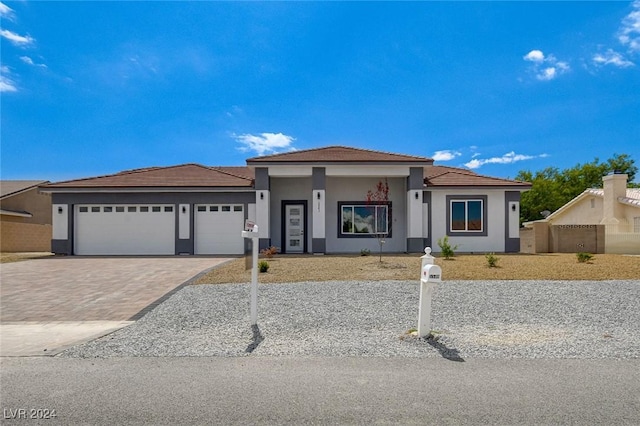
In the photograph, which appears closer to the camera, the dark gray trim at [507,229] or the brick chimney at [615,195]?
the dark gray trim at [507,229]

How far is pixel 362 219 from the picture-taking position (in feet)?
60.6

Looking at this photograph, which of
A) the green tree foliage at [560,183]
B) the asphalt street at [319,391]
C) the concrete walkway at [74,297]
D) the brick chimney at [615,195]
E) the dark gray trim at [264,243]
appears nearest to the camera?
the asphalt street at [319,391]

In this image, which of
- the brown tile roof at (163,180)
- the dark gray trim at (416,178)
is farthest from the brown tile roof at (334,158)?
the brown tile roof at (163,180)

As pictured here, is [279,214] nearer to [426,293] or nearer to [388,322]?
[388,322]

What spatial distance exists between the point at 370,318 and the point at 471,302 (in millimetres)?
2343

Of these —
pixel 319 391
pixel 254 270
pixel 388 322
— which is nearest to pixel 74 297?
pixel 254 270

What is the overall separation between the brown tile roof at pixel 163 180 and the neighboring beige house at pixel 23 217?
9373mm

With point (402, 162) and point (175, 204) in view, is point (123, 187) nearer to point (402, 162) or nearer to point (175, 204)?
point (175, 204)

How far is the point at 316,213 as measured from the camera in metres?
17.2

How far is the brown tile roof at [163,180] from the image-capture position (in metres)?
18.2

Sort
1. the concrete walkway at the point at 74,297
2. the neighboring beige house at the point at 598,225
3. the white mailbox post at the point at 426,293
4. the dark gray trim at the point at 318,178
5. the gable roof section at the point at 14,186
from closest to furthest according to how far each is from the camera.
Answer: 1. the white mailbox post at the point at 426,293
2. the concrete walkway at the point at 74,297
3. the dark gray trim at the point at 318,178
4. the neighboring beige house at the point at 598,225
5. the gable roof section at the point at 14,186

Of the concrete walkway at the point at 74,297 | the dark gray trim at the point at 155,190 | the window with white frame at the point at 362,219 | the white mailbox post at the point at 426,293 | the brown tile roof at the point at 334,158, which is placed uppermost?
the brown tile roof at the point at 334,158

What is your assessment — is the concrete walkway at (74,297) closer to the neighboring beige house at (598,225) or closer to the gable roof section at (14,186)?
the neighboring beige house at (598,225)

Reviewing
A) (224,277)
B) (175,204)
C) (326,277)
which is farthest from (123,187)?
(326,277)
